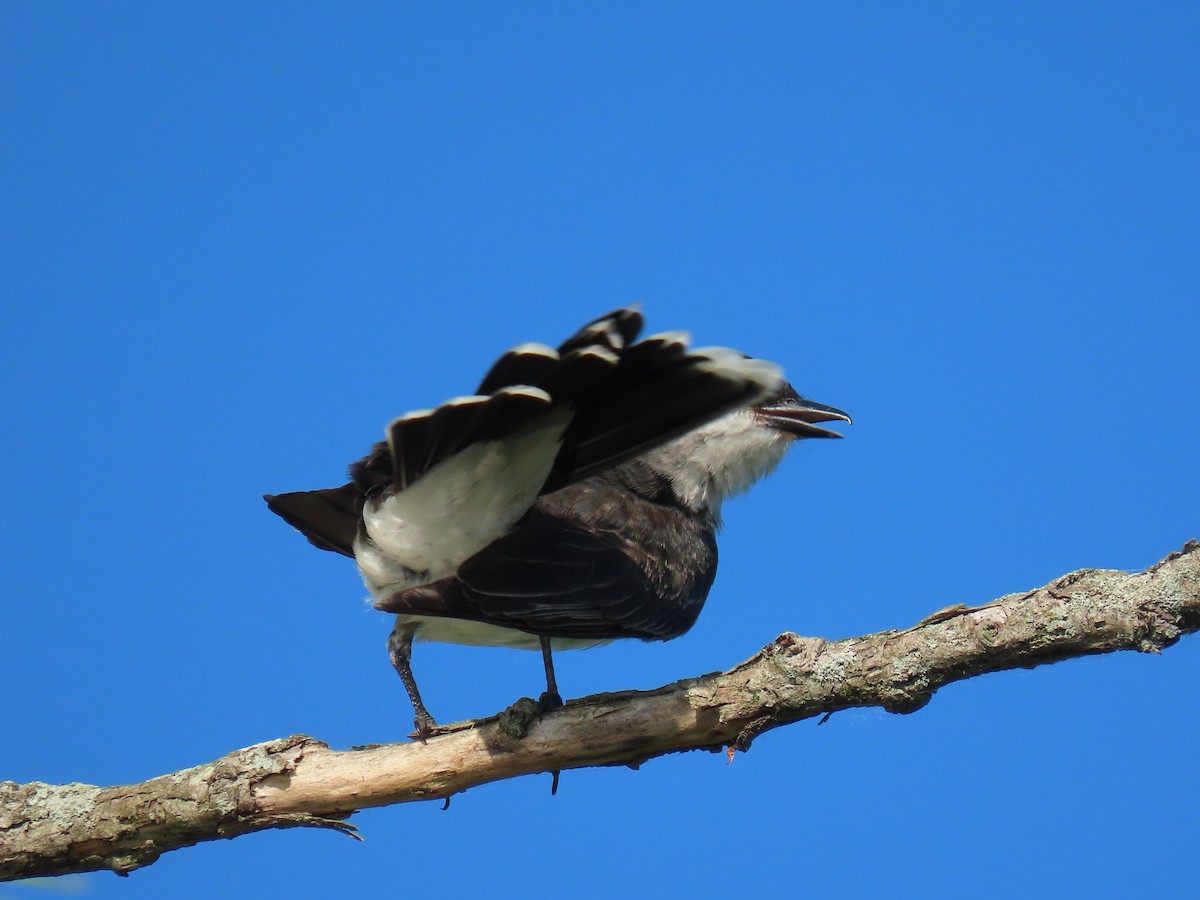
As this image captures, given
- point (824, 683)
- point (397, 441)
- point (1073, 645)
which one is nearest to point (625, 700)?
point (824, 683)

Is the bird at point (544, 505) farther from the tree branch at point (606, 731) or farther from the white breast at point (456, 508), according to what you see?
the tree branch at point (606, 731)

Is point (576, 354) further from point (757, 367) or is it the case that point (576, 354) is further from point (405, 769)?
point (405, 769)

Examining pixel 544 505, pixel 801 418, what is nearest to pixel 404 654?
pixel 544 505

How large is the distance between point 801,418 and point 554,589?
6.22 ft

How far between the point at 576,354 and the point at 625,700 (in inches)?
45.8

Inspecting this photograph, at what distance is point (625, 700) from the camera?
3.54m

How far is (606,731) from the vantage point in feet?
11.5

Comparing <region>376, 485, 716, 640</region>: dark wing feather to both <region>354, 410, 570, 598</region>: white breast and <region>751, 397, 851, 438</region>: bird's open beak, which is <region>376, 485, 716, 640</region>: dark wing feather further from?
<region>751, 397, 851, 438</region>: bird's open beak

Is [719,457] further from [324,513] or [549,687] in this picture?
[324,513]

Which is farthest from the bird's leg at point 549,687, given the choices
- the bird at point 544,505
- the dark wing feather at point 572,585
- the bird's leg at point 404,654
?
the bird's leg at point 404,654

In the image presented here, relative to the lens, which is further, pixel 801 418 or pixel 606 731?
pixel 801 418

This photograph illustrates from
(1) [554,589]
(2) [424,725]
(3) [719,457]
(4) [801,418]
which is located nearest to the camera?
(1) [554,589]

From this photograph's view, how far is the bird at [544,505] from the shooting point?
329cm

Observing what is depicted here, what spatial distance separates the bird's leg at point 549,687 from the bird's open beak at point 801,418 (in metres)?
1.55
